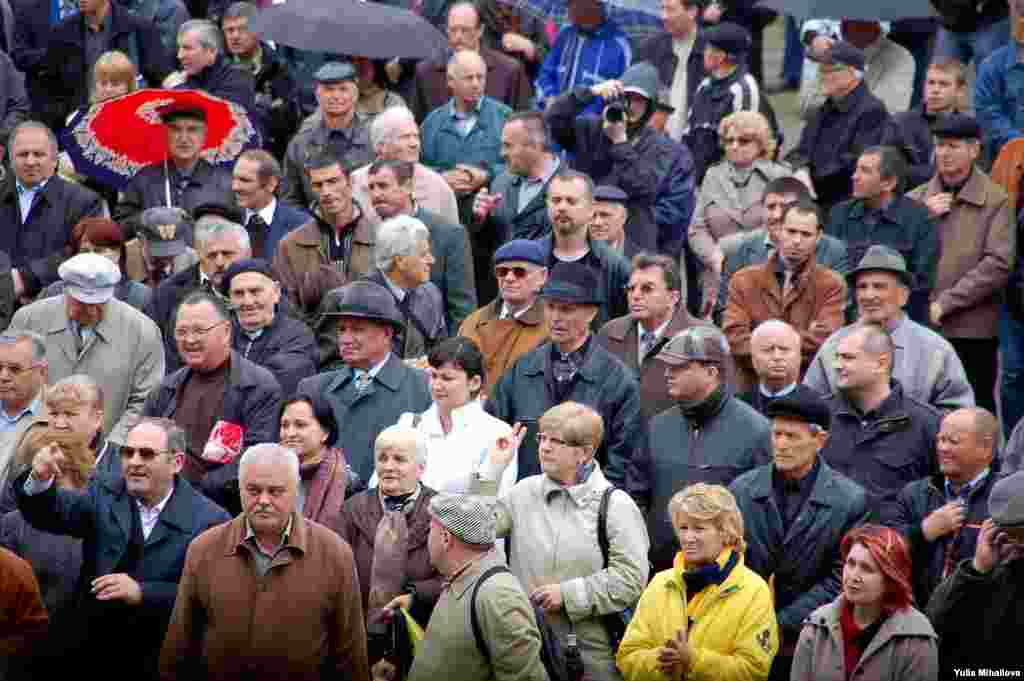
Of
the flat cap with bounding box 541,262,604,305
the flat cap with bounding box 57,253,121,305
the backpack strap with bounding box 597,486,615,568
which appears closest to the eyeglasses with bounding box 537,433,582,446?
the backpack strap with bounding box 597,486,615,568

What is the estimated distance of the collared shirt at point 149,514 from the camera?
33.3ft

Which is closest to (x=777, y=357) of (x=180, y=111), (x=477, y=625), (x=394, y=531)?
(x=394, y=531)

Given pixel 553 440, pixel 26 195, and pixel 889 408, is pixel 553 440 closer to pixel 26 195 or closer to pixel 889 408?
pixel 889 408

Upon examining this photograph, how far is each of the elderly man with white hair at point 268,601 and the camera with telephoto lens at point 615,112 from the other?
5.48 metres

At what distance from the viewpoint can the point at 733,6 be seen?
17828mm

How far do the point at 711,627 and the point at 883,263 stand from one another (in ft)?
10.6

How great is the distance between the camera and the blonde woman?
46.9 feet

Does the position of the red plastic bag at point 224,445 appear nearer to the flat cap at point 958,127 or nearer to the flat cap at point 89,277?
the flat cap at point 89,277

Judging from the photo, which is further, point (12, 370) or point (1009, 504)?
point (12, 370)

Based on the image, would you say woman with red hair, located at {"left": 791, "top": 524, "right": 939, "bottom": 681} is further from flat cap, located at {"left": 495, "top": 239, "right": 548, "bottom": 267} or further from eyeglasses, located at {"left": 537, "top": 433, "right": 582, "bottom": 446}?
flat cap, located at {"left": 495, "top": 239, "right": 548, "bottom": 267}

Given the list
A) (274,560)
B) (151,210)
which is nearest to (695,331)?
(274,560)

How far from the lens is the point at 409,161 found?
552 inches

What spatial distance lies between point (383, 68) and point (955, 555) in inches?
296

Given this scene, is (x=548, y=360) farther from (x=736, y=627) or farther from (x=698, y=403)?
(x=736, y=627)
